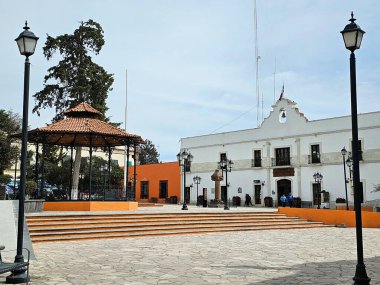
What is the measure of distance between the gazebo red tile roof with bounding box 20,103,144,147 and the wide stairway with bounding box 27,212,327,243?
18.0 feet

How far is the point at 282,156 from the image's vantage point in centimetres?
3684

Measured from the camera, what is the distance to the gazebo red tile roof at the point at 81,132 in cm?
1992

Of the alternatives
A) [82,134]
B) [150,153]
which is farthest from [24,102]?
[150,153]

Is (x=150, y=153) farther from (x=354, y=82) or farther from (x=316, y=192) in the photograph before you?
(x=354, y=82)

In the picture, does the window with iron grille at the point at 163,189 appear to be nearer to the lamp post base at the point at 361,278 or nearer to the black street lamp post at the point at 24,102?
the black street lamp post at the point at 24,102

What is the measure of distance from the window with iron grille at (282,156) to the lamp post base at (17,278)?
103 feet

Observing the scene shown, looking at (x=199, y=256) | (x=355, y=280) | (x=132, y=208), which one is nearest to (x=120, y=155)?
(x=132, y=208)

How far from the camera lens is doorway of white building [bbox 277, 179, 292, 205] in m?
36.2

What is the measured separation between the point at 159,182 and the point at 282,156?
14.7 m

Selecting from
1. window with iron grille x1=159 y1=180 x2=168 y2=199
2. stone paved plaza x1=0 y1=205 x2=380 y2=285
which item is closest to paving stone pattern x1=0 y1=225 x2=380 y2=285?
→ stone paved plaza x1=0 y1=205 x2=380 y2=285

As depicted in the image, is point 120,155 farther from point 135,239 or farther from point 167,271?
point 167,271

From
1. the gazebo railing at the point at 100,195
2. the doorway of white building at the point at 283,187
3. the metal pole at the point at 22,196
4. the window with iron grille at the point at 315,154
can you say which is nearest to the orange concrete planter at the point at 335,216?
the gazebo railing at the point at 100,195

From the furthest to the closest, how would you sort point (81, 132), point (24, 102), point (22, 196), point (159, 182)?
point (159, 182), point (81, 132), point (24, 102), point (22, 196)

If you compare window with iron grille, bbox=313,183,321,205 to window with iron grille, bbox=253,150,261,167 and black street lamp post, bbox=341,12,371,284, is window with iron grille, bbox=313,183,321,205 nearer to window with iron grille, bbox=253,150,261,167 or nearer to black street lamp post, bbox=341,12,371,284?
window with iron grille, bbox=253,150,261,167
